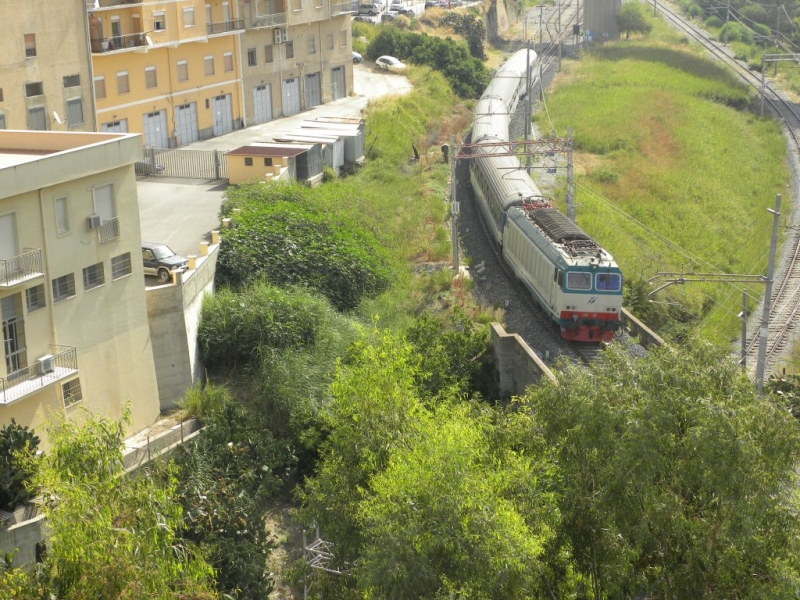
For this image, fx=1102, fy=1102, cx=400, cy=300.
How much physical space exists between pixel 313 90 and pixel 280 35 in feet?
16.1

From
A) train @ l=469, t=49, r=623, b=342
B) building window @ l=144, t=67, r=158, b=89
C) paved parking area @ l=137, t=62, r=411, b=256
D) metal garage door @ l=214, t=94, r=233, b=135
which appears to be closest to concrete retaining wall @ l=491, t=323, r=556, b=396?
train @ l=469, t=49, r=623, b=342

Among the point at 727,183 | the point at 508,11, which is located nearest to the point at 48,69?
the point at 727,183

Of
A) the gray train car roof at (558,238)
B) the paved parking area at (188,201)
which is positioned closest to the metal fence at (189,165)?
the paved parking area at (188,201)

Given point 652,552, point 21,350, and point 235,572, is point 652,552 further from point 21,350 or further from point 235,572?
point 21,350

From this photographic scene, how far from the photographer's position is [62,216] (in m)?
23.2

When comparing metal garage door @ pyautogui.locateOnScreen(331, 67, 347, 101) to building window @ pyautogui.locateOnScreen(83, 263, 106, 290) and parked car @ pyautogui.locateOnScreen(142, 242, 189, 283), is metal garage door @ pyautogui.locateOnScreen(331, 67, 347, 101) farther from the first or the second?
building window @ pyautogui.locateOnScreen(83, 263, 106, 290)

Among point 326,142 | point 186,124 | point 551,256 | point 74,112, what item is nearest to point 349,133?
point 326,142

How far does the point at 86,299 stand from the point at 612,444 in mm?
12943

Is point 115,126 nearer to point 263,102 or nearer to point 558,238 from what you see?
point 263,102

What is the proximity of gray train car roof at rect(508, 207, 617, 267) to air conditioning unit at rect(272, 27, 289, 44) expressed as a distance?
22720 mm

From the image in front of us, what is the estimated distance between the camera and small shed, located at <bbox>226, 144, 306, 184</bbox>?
3884cm

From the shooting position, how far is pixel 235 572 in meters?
21.7

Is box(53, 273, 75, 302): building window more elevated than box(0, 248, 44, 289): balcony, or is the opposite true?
box(0, 248, 44, 289): balcony

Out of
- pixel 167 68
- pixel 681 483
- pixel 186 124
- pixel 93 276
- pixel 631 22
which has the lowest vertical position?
pixel 681 483
